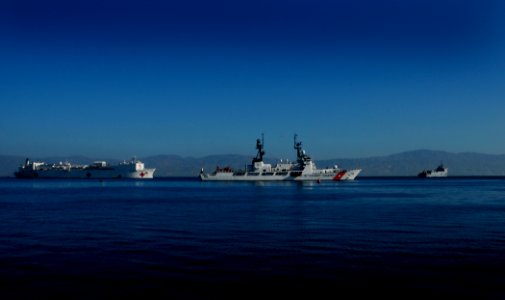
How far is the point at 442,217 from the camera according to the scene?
37719 millimetres

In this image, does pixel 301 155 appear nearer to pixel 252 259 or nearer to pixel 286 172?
pixel 286 172

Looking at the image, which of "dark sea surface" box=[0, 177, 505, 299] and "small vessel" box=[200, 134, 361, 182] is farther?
"small vessel" box=[200, 134, 361, 182]

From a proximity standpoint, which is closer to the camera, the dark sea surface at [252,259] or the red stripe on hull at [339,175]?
the dark sea surface at [252,259]

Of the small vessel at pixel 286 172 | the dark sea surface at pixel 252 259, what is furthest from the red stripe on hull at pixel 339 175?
the dark sea surface at pixel 252 259

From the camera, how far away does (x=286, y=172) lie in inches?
6329

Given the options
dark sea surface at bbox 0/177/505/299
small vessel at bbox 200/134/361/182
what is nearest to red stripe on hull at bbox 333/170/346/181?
small vessel at bbox 200/134/361/182

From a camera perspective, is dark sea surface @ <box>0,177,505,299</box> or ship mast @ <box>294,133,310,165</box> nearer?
dark sea surface @ <box>0,177,505,299</box>

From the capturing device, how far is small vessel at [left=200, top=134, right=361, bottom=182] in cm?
15812

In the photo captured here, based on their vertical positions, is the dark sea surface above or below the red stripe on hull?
below

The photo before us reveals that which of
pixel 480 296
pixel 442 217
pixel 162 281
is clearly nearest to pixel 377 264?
pixel 480 296

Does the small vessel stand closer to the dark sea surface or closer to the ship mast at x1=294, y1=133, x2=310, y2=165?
the ship mast at x1=294, y1=133, x2=310, y2=165

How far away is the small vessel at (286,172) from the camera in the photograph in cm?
15812

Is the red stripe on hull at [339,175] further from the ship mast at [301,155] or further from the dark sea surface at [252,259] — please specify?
the dark sea surface at [252,259]

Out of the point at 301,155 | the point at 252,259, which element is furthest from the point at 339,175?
the point at 252,259
